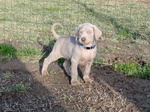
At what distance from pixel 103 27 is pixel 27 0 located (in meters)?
4.00

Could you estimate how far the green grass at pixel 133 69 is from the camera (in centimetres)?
539

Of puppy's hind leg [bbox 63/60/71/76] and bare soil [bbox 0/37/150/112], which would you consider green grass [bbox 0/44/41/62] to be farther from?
puppy's hind leg [bbox 63/60/71/76]

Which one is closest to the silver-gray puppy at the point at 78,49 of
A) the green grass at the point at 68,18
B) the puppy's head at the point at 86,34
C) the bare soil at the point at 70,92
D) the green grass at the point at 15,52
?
the puppy's head at the point at 86,34

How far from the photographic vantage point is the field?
430 cm

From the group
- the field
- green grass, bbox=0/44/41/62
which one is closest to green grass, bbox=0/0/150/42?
the field

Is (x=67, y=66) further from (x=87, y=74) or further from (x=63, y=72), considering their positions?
(x=87, y=74)

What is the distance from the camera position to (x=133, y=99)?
4.46m

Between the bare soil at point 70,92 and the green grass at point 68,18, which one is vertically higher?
the bare soil at point 70,92

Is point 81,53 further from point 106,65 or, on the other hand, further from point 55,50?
point 106,65

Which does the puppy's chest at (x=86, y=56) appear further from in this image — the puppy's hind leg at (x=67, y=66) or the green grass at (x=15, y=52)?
the green grass at (x=15, y=52)

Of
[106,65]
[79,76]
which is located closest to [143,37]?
[106,65]

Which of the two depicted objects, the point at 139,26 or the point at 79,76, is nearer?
the point at 79,76

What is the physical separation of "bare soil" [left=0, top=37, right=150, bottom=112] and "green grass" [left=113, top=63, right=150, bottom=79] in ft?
0.34

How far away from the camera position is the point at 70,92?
182 inches
